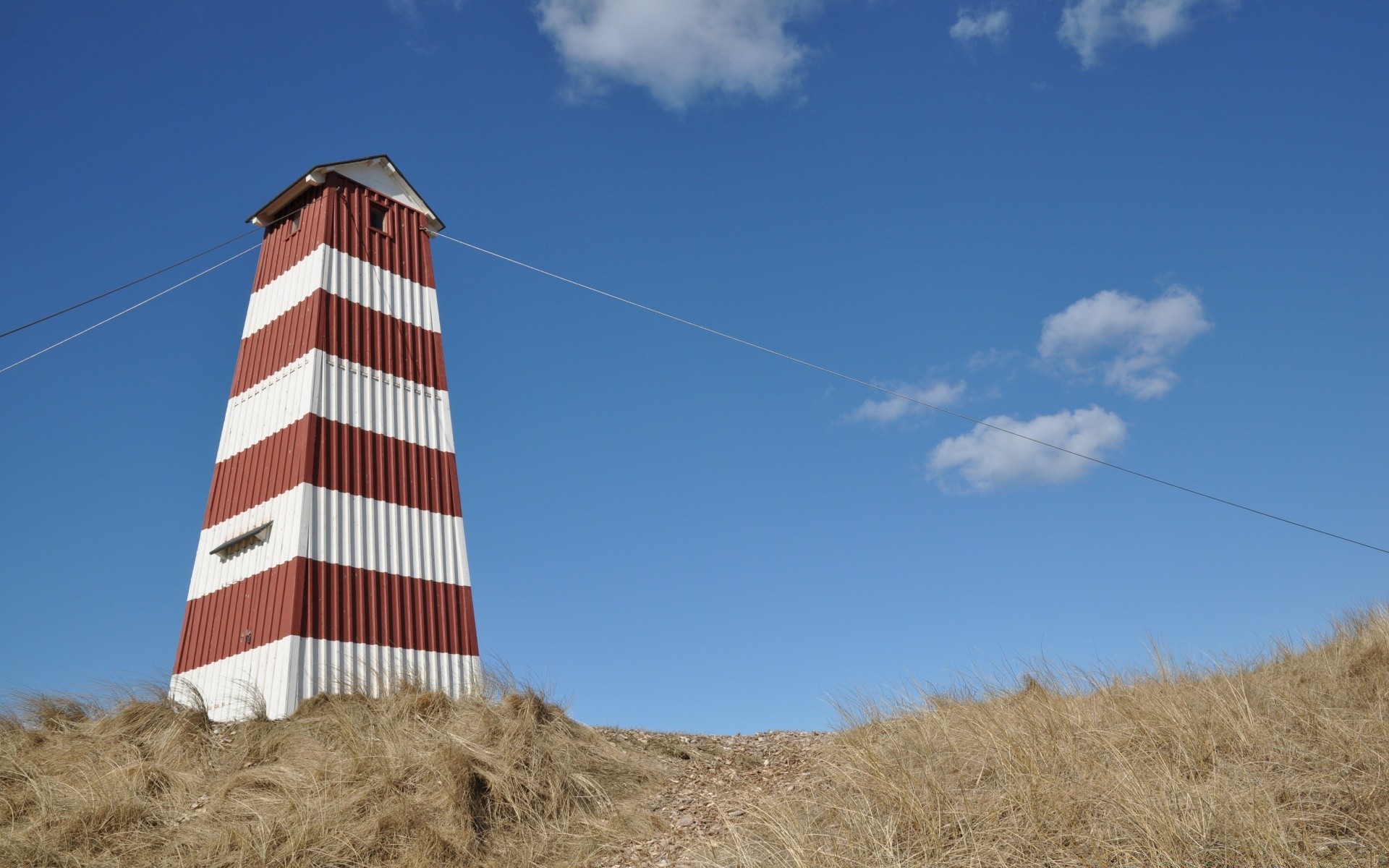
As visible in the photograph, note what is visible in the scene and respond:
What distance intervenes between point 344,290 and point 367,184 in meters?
2.60

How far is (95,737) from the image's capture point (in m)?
11.4

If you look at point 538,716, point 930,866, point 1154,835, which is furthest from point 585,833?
point 1154,835

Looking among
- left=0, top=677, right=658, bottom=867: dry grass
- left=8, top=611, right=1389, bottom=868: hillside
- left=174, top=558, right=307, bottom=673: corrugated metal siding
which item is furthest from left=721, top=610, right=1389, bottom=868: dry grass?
left=174, top=558, right=307, bottom=673: corrugated metal siding

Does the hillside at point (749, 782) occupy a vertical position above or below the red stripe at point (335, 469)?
below

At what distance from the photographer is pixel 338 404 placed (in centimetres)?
1506

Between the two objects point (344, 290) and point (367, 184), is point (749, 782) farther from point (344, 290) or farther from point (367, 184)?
point (367, 184)

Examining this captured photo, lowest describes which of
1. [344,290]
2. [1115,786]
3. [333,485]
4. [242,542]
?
[1115,786]

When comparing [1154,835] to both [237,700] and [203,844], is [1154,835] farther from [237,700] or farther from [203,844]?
[237,700]

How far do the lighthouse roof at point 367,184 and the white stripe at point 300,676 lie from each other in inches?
326

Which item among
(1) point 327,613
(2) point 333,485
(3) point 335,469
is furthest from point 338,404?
(1) point 327,613

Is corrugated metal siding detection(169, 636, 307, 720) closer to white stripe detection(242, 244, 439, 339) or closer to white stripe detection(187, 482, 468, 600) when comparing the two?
white stripe detection(187, 482, 468, 600)

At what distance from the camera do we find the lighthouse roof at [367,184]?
1689cm

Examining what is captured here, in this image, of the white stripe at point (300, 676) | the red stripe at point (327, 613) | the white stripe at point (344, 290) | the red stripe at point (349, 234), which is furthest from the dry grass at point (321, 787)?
the red stripe at point (349, 234)

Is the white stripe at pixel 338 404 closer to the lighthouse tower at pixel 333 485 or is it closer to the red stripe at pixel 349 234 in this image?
the lighthouse tower at pixel 333 485
